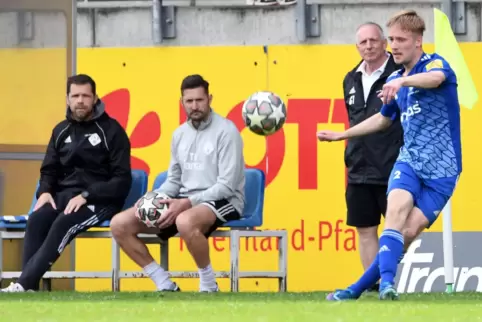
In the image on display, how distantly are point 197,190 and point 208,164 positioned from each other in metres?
0.20

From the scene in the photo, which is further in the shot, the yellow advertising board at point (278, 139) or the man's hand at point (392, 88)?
the yellow advertising board at point (278, 139)

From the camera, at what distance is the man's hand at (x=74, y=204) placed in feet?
31.4

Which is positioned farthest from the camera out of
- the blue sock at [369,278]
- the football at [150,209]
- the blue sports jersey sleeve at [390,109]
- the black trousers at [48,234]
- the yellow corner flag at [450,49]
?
the yellow corner flag at [450,49]

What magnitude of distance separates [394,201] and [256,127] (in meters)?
2.81

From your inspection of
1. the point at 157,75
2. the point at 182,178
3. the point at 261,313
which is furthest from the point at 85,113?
the point at 261,313

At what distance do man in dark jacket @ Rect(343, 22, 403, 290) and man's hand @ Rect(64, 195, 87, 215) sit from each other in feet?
6.21

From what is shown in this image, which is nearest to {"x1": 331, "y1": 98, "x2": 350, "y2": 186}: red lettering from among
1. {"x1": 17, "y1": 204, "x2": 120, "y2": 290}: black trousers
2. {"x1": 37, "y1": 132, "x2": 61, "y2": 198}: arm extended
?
{"x1": 17, "y1": 204, "x2": 120, "y2": 290}: black trousers

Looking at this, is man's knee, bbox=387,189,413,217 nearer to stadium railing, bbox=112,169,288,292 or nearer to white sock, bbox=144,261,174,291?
white sock, bbox=144,261,174,291

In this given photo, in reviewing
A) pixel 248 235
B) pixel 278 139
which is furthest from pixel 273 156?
pixel 248 235

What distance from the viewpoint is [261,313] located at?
20.8 feet

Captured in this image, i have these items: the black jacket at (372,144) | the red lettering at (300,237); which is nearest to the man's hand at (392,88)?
the black jacket at (372,144)

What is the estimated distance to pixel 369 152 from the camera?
934 cm

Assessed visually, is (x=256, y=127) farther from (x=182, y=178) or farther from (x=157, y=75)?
(x=157, y=75)

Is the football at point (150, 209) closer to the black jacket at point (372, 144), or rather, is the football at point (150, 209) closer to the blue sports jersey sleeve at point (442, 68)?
the black jacket at point (372, 144)
